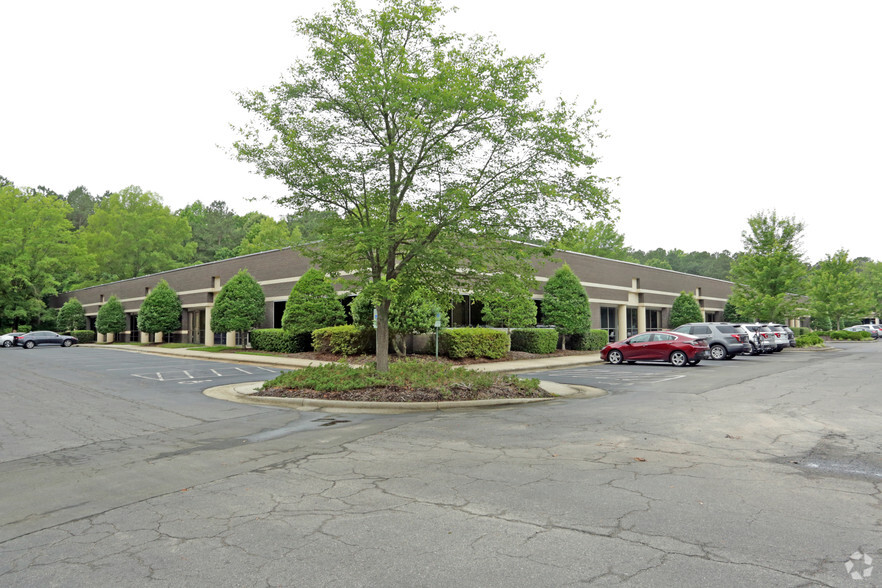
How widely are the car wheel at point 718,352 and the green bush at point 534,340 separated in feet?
23.5

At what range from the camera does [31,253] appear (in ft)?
201

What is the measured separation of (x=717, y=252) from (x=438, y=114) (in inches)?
4823

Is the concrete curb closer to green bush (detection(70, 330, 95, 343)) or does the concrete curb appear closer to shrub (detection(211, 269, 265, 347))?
shrub (detection(211, 269, 265, 347))

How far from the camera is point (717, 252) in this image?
12006 cm

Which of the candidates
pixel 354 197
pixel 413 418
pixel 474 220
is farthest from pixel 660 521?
pixel 354 197

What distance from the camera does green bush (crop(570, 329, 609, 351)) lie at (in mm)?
31422

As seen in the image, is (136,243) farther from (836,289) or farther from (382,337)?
(836,289)

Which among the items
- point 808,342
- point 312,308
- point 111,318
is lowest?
point 808,342

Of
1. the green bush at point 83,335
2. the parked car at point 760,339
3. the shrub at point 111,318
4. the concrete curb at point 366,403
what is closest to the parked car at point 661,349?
the parked car at point 760,339

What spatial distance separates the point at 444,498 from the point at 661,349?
769 inches

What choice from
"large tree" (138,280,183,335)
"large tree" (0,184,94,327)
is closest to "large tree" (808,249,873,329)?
"large tree" (138,280,183,335)

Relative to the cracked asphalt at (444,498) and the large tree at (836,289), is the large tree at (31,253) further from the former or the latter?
the large tree at (836,289)

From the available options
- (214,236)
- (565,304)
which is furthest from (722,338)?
(214,236)

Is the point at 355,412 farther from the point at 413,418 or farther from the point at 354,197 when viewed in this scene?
the point at 354,197
